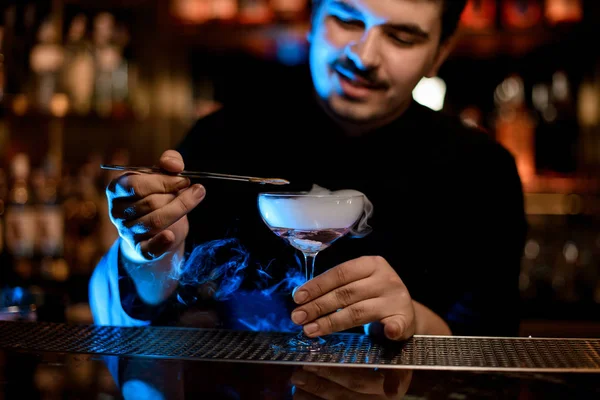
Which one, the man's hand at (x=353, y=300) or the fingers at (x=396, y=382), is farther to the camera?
the man's hand at (x=353, y=300)

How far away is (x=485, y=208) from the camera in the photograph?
1899 mm

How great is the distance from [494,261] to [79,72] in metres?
2.15

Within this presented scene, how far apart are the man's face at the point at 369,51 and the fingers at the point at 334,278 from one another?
0.60 m

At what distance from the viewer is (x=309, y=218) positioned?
116 centimetres

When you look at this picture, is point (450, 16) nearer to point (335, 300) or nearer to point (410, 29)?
point (410, 29)

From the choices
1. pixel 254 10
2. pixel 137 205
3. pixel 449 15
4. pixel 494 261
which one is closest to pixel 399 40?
pixel 449 15

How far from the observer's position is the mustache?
5.34 ft

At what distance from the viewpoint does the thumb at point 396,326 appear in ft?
3.96

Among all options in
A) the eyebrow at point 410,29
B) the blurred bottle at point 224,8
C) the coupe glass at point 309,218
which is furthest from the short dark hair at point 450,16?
the blurred bottle at point 224,8

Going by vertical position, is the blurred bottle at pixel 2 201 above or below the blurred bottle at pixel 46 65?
below

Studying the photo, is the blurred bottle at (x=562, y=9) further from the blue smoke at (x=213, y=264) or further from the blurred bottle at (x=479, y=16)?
the blue smoke at (x=213, y=264)

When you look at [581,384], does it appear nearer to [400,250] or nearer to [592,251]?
[400,250]

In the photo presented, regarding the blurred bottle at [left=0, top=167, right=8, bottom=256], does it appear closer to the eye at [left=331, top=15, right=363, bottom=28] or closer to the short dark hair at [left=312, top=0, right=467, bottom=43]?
the short dark hair at [left=312, top=0, right=467, bottom=43]

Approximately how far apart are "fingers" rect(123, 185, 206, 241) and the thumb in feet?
1.38
